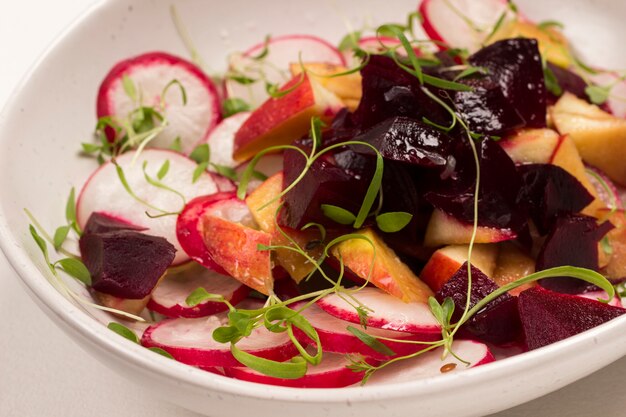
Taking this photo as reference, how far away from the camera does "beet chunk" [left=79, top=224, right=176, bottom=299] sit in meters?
1.76

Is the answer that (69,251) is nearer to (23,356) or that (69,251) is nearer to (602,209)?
(23,356)

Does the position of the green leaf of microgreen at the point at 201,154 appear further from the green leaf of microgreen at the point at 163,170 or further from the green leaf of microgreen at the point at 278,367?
the green leaf of microgreen at the point at 278,367

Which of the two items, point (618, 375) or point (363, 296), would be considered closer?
point (363, 296)

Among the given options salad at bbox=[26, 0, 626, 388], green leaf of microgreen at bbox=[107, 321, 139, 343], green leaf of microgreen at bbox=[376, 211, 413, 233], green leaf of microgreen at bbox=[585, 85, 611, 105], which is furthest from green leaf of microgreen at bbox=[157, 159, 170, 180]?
green leaf of microgreen at bbox=[585, 85, 611, 105]

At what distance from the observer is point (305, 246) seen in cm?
177

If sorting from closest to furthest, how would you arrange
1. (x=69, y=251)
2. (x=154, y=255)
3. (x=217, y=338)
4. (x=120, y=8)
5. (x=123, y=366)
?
(x=123, y=366)
(x=217, y=338)
(x=154, y=255)
(x=69, y=251)
(x=120, y=8)

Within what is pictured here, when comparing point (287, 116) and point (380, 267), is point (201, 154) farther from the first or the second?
point (380, 267)

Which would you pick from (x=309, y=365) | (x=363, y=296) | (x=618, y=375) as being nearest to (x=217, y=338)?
(x=309, y=365)

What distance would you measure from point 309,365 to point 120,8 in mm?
1379

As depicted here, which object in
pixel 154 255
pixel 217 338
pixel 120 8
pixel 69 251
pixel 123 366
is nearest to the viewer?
pixel 123 366

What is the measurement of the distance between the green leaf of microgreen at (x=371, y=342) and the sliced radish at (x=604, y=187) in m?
0.81

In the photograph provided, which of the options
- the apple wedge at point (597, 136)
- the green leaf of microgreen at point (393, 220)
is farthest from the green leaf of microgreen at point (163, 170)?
the apple wedge at point (597, 136)

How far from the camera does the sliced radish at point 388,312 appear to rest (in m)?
1.56

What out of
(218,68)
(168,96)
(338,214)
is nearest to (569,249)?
(338,214)
